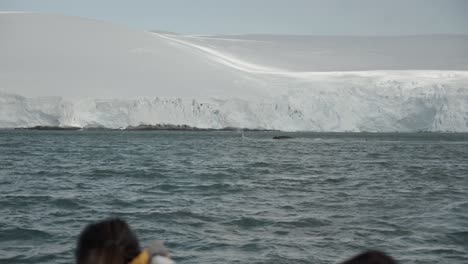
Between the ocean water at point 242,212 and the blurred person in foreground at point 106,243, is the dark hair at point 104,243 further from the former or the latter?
the ocean water at point 242,212

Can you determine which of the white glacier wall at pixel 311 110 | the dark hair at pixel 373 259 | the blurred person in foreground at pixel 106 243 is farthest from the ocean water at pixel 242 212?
the white glacier wall at pixel 311 110

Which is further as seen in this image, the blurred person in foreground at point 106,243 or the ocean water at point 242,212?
the ocean water at point 242,212

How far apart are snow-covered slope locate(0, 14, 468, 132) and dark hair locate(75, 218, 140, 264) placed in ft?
222

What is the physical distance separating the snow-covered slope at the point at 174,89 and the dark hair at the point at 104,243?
222 ft

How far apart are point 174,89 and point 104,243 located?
80915 millimetres

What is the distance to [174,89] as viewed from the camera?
271ft

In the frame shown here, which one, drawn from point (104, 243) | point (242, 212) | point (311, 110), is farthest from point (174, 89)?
point (104, 243)

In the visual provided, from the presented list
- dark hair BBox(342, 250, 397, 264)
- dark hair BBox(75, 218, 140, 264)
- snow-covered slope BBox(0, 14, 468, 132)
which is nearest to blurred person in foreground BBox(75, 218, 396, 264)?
dark hair BBox(75, 218, 140, 264)

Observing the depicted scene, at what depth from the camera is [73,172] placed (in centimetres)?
2136

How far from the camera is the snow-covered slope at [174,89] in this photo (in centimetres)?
7175

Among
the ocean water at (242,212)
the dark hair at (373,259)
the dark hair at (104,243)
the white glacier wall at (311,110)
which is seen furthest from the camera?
the white glacier wall at (311,110)

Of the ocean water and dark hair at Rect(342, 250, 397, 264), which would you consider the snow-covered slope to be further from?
dark hair at Rect(342, 250, 397, 264)

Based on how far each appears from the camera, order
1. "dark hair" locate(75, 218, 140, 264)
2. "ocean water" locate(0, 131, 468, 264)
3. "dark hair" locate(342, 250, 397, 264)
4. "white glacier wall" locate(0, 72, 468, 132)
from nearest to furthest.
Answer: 1. "dark hair" locate(342, 250, 397, 264)
2. "dark hair" locate(75, 218, 140, 264)
3. "ocean water" locate(0, 131, 468, 264)
4. "white glacier wall" locate(0, 72, 468, 132)

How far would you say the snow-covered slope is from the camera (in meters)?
71.8
